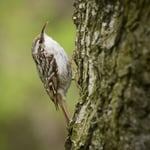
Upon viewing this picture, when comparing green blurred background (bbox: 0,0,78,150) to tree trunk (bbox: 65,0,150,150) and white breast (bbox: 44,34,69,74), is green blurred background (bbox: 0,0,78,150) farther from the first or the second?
tree trunk (bbox: 65,0,150,150)

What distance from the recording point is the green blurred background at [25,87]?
6660 mm

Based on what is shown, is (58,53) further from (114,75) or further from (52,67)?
(114,75)

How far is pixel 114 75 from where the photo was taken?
260 centimetres

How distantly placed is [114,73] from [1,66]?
4364 mm

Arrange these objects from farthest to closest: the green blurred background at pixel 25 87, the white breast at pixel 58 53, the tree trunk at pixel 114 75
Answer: the green blurred background at pixel 25 87 → the white breast at pixel 58 53 → the tree trunk at pixel 114 75

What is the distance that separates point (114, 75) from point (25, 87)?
414cm

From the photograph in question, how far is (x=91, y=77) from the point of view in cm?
279

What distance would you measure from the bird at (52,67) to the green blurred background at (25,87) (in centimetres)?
180

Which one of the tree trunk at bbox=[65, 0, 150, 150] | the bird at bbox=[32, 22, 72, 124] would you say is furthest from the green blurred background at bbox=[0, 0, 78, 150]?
the tree trunk at bbox=[65, 0, 150, 150]

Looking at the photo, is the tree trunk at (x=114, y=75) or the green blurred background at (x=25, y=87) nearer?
the tree trunk at (x=114, y=75)

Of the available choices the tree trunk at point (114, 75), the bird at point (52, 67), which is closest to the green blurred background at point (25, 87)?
the bird at point (52, 67)

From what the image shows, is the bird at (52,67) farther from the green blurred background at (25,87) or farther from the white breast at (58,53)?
the green blurred background at (25,87)

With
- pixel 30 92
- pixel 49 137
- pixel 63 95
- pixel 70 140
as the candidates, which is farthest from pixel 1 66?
pixel 70 140

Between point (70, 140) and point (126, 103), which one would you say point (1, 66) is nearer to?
point (70, 140)
